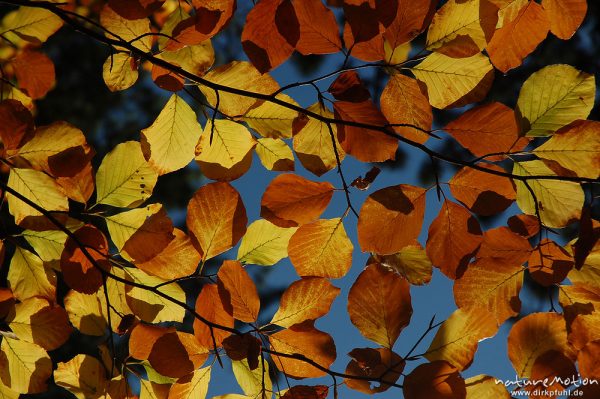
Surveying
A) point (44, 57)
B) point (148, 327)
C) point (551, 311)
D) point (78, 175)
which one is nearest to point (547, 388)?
point (551, 311)

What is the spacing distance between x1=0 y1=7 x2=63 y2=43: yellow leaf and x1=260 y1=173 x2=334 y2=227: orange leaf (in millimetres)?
436

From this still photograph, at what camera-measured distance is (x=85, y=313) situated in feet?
2.83

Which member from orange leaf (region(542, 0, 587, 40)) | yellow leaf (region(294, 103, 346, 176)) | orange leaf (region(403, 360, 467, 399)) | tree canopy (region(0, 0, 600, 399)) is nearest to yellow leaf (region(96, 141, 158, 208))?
tree canopy (region(0, 0, 600, 399))

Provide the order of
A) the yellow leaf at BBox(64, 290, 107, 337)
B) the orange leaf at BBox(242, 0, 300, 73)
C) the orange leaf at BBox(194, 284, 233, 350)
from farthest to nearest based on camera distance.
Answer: the yellow leaf at BBox(64, 290, 107, 337) → the orange leaf at BBox(194, 284, 233, 350) → the orange leaf at BBox(242, 0, 300, 73)

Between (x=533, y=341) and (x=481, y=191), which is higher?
(x=481, y=191)

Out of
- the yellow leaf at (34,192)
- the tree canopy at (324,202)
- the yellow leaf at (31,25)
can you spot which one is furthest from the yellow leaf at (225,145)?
the yellow leaf at (31,25)

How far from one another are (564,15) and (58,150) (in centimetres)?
68

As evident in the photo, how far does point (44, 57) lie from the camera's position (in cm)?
88

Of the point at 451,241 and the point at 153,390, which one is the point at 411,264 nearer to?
the point at 451,241

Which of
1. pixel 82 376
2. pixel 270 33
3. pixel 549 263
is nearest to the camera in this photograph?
pixel 270 33

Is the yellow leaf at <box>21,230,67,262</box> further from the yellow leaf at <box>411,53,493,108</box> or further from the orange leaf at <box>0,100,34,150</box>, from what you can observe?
the yellow leaf at <box>411,53,493,108</box>

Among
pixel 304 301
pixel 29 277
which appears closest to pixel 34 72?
pixel 29 277

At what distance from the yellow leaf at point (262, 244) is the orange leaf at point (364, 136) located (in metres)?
0.18

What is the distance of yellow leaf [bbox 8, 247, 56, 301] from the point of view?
849 mm
